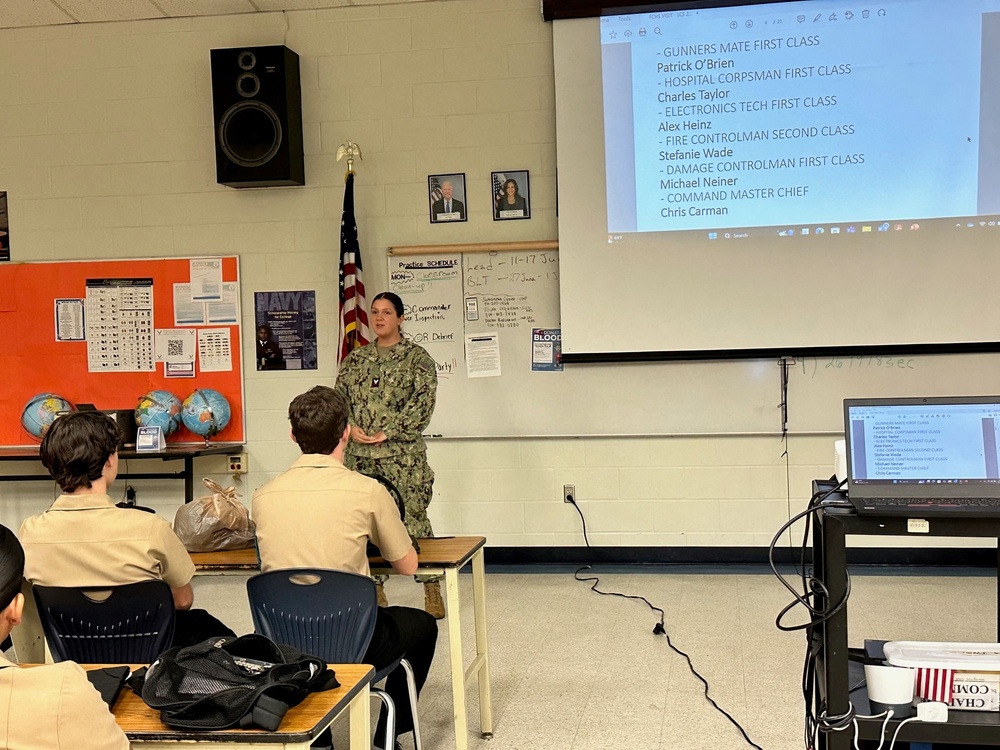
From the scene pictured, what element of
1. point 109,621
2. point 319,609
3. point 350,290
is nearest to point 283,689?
point 319,609

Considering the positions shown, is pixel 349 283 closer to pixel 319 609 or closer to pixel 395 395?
pixel 395 395

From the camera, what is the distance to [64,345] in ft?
19.6

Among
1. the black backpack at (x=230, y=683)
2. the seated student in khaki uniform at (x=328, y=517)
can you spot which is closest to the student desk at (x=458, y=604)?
the seated student in khaki uniform at (x=328, y=517)

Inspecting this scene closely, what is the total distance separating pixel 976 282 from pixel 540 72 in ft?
8.62

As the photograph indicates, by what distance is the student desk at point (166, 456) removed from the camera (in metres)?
5.47

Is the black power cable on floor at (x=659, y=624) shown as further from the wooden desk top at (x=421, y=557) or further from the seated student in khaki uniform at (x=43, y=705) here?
the seated student in khaki uniform at (x=43, y=705)

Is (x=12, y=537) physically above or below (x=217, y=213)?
below

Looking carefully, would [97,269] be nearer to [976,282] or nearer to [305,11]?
[305,11]

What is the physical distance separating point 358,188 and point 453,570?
341 centimetres

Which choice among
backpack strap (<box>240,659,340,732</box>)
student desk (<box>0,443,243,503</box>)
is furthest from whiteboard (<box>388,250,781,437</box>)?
backpack strap (<box>240,659,340,732</box>)

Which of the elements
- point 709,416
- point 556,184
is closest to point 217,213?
point 556,184

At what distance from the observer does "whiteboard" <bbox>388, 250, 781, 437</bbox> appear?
5.38 metres

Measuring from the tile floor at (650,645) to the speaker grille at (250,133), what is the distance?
2453 mm

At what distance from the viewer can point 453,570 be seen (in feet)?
9.25
